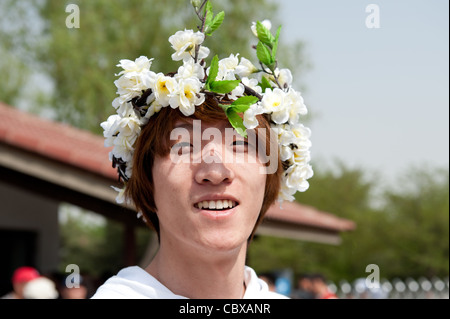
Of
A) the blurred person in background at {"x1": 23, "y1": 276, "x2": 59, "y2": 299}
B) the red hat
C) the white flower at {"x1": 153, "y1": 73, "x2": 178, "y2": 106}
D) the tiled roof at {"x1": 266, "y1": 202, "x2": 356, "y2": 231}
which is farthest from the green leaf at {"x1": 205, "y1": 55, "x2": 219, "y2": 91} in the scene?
the tiled roof at {"x1": 266, "y1": 202, "x2": 356, "y2": 231}

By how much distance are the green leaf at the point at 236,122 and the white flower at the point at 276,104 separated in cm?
16

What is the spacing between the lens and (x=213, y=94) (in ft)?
7.11

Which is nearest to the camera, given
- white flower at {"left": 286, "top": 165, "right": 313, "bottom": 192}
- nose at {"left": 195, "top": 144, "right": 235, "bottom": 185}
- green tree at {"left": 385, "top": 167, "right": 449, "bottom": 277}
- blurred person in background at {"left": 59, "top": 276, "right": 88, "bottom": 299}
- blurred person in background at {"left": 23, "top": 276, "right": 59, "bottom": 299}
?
nose at {"left": 195, "top": 144, "right": 235, "bottom": 185}

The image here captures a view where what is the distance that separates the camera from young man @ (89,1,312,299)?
2074mm

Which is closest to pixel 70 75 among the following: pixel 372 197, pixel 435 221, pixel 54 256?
pixel 54 256

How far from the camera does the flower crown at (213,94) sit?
6.98 feet

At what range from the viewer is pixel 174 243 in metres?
2.18

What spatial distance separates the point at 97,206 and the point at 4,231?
269 cm

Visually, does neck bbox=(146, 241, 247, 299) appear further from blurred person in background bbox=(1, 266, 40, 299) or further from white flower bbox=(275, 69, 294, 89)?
blurred person in background bbox=(1, 266, 40, 299)

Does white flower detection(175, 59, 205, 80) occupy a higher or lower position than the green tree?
lower

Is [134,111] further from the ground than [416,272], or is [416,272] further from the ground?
[416,272]

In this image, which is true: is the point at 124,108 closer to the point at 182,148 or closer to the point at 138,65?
the point at 138,65
